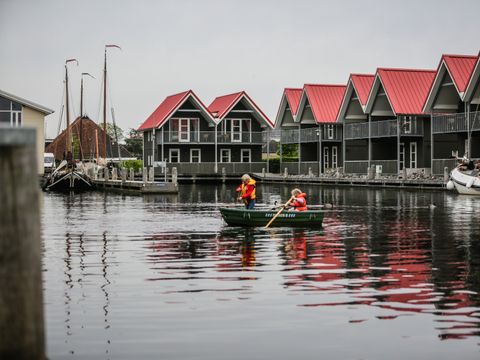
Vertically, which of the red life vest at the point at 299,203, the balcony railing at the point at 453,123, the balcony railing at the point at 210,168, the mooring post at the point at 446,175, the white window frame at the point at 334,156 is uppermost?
the balcony railing at the point at 453,123

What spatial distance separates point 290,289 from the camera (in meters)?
14.5

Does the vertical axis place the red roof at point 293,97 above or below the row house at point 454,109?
above

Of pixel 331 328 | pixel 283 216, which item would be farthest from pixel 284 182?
pixel 331 328

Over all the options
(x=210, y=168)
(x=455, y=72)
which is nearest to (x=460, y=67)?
(x=455, y=72)

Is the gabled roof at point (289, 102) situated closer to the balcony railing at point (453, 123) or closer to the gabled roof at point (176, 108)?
the gabled roof at point (176, 108)

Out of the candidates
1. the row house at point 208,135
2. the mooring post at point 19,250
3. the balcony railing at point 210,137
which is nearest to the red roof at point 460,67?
the row house at point 208,135

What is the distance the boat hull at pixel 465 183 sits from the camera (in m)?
48.8

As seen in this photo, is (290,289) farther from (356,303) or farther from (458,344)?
(458,344)

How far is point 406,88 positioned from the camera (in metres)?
67.5

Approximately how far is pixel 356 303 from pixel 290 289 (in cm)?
175

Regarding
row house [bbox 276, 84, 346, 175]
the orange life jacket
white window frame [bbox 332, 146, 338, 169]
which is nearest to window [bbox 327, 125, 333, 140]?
row house [bbox 276, 84, 346, 175]

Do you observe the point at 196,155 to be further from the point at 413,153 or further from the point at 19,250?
the point at 19,250

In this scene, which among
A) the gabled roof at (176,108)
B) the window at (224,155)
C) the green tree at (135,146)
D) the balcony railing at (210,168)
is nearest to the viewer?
the balcony railing at (210,168)

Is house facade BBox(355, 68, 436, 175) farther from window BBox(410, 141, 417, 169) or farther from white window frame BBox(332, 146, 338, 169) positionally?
white window frame BBox(332, 146, 338, 169)
